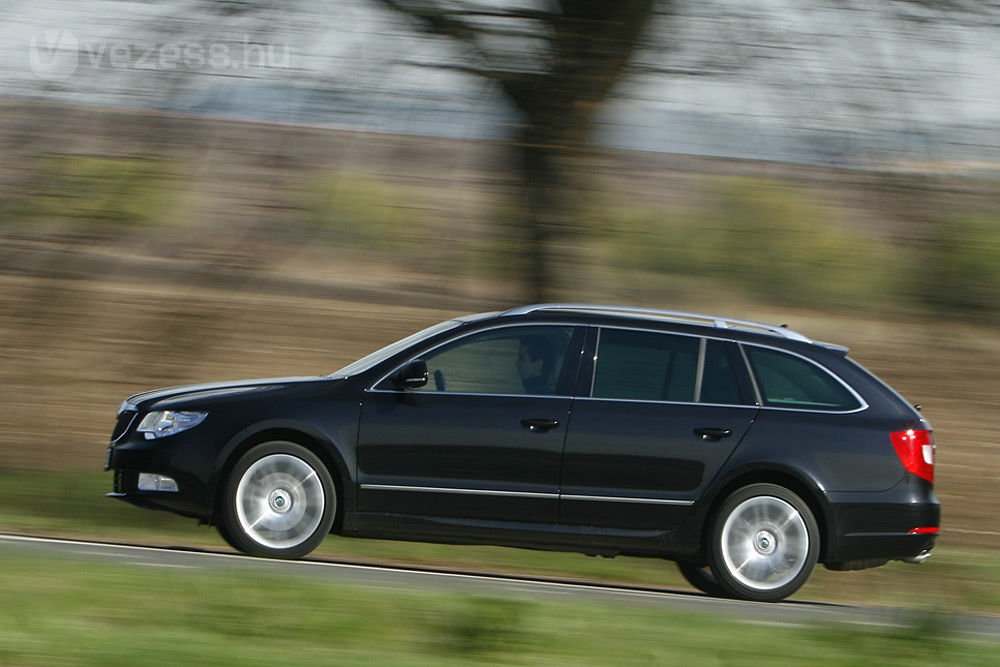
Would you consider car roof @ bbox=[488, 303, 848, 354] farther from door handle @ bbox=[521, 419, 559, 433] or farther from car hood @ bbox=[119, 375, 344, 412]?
car hood @ bbox=[119, 375, 344, 412]

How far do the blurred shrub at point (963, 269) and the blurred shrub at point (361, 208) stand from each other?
3.64 m

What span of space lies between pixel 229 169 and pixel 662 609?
5.09m

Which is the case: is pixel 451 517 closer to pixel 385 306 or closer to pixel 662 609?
pixel 662 609

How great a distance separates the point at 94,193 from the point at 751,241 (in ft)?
16.2

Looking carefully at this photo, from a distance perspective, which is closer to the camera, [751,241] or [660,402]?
[660,402]

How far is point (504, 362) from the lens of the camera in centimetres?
869

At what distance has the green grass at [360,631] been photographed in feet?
17.9

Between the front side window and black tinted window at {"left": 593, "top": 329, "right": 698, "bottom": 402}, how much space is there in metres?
0.25

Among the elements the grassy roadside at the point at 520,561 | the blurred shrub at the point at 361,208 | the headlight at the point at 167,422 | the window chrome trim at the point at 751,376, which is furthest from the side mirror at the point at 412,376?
the blurred shrub at the point at 361,208

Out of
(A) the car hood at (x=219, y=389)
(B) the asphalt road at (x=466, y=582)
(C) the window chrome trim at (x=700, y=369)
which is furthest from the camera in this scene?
(A) the car hood at (x=219, y=389)

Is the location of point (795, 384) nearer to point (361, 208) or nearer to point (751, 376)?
point (751, 376)

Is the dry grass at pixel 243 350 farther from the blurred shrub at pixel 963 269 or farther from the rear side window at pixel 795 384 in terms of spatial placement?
the rear side window at pixel 795 384

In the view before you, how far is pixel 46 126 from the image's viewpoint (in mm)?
10352

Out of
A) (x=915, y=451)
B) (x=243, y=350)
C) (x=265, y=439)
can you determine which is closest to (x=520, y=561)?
(x=265, y=439)
